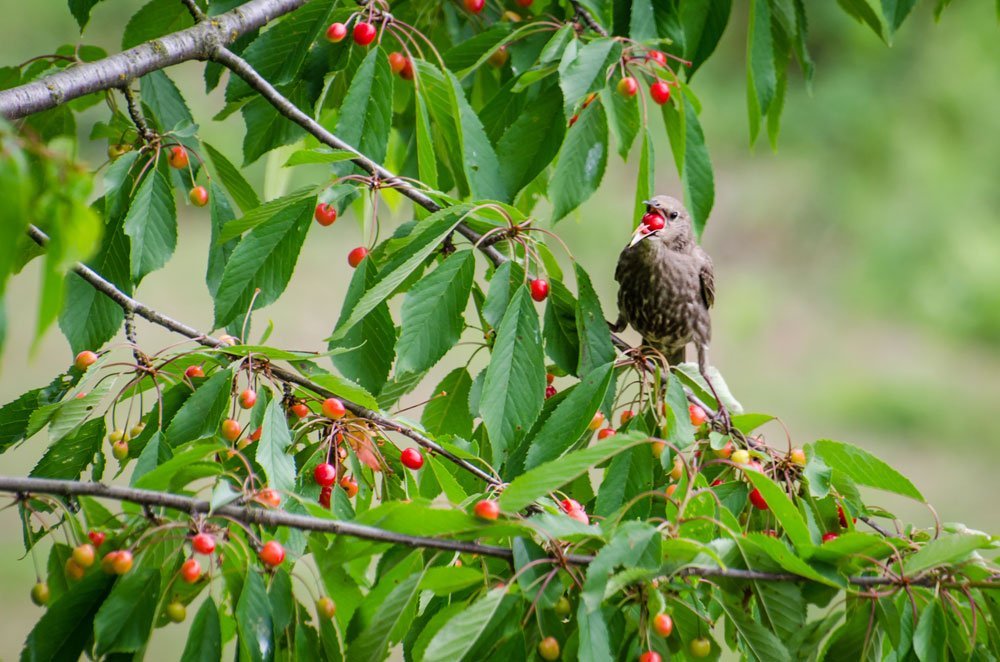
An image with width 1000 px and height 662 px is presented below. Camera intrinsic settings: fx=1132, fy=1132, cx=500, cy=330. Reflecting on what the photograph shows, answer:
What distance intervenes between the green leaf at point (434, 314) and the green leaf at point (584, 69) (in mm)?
294

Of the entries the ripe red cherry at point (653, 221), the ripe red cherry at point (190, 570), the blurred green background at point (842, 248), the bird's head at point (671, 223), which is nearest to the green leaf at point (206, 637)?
the ripe red cherry at point (190, 570)

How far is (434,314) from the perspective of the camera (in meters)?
1.33

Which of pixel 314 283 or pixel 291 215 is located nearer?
pixel 291 215

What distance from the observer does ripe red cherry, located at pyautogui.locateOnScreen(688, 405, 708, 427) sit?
5.19ft

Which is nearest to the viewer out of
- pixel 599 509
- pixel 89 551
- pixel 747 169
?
pixel 89 551

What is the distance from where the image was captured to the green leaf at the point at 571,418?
1.38m

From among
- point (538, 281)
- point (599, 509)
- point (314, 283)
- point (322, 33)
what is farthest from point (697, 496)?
point (314, 283)

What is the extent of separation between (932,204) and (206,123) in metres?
4.40

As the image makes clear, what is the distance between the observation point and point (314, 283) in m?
6.25

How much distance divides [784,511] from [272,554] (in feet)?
1.83

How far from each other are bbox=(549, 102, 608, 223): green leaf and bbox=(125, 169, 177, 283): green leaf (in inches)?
19.9

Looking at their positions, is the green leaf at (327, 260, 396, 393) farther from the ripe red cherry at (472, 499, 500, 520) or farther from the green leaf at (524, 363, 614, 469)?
the ripe red cherry at (472, 499, 500, 520)

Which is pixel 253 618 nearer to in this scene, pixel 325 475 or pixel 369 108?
pixel 325 475

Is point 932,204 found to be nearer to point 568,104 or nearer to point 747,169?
point 747,169
